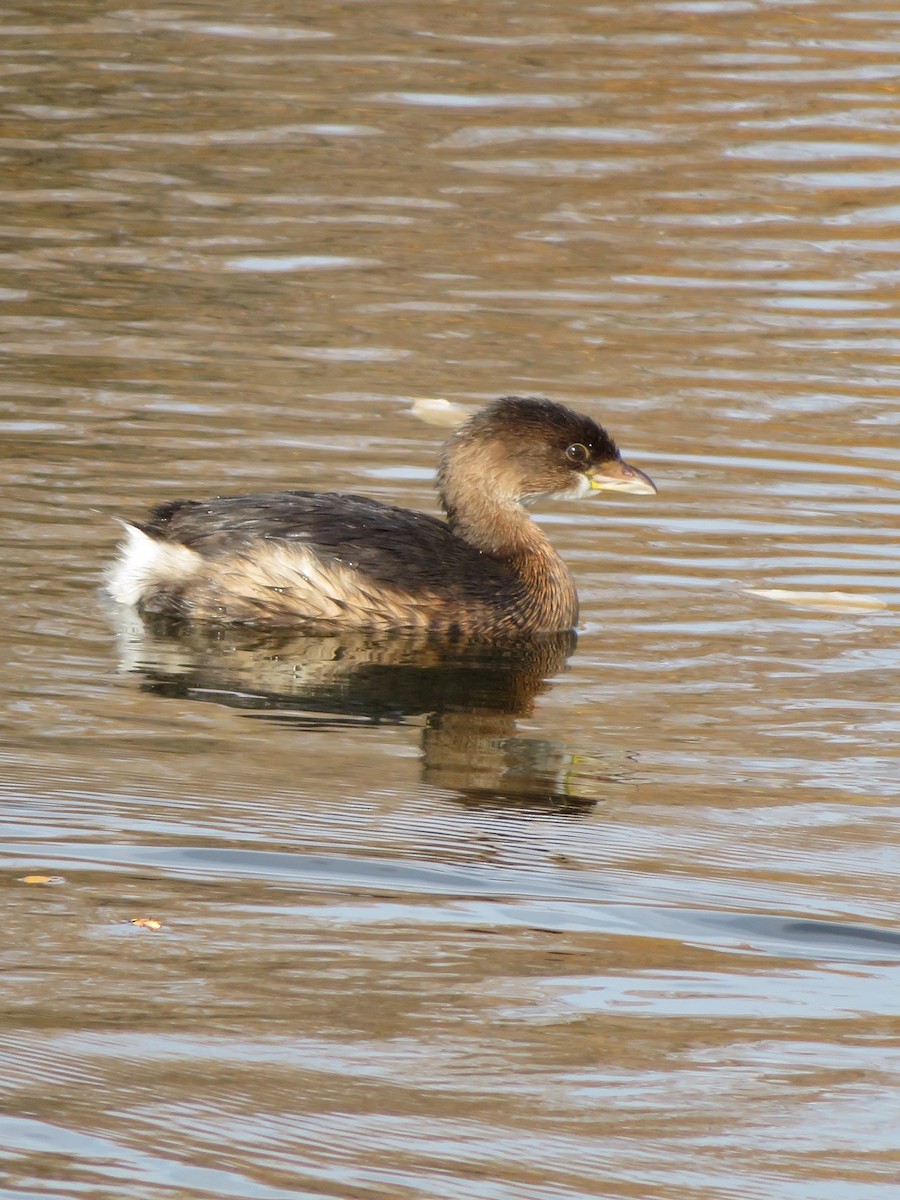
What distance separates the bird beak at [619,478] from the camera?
8.23 metres

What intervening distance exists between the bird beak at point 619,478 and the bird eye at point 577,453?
6 centimetres

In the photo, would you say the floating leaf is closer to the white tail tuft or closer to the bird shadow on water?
the bird shadow on water

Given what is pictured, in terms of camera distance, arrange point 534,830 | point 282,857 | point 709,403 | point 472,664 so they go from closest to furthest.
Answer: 1. point 282,857
2. point 534,830
3. point 472,664
4. point 709,403

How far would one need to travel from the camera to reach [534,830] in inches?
220

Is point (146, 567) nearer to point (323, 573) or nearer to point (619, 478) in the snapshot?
point (323, 573)

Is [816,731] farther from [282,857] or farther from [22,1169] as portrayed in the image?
[22,1169]

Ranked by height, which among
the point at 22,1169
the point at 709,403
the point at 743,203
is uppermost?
the point at 743,203

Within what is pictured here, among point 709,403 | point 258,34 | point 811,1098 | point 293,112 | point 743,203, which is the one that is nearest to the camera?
point 811,1098

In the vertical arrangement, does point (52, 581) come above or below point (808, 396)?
below

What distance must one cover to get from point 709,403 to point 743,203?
12.0 ft

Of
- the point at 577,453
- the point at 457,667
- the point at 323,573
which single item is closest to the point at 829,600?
the point at 577,453

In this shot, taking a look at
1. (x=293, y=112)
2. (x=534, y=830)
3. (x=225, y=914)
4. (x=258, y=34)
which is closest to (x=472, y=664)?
(x=534, y=830)

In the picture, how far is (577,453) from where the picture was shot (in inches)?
325

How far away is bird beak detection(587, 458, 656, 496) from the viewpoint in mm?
8234
